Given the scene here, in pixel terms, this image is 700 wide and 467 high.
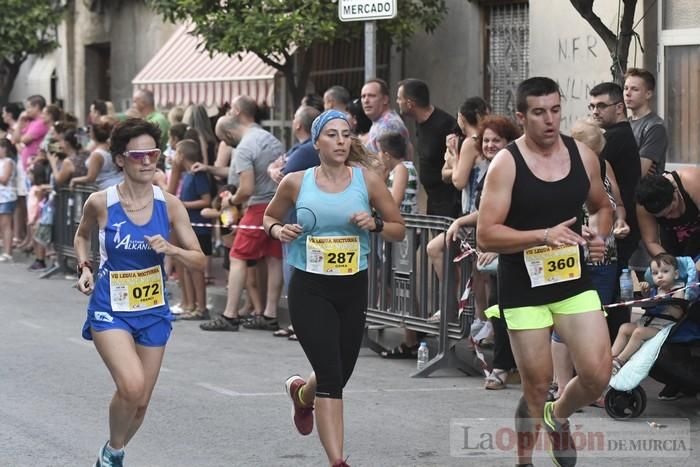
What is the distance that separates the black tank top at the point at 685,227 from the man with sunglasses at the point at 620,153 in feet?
1.52

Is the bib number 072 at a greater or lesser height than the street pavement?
greater

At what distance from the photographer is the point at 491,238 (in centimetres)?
674

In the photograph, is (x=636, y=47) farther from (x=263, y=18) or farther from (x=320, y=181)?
(x=320, y=181)

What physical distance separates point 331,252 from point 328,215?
202 mm

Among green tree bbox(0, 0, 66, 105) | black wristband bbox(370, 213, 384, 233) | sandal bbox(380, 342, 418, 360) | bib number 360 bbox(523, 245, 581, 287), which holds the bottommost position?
sandal bbox(380, 342, 418, 360)

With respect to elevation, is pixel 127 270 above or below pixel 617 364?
above

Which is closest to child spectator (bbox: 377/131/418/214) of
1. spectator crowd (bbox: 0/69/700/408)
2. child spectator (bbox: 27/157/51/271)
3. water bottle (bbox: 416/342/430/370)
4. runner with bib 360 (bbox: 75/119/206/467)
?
spectator crowd (bbox: 0/69/700/408)

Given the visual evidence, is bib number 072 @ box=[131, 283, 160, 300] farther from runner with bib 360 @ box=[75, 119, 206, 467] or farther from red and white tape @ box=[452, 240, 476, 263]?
red and white tape @ box=[452, 240, 476, 263]

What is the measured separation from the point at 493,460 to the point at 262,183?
5.90 meters

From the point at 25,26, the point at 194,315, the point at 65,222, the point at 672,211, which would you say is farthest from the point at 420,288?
the point at 25,26

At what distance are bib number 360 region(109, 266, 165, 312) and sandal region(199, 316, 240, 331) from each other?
600 centimetres

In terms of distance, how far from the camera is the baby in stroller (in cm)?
875

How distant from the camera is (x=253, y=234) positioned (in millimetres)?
13094

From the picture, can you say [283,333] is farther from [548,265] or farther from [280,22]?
[548,265]
